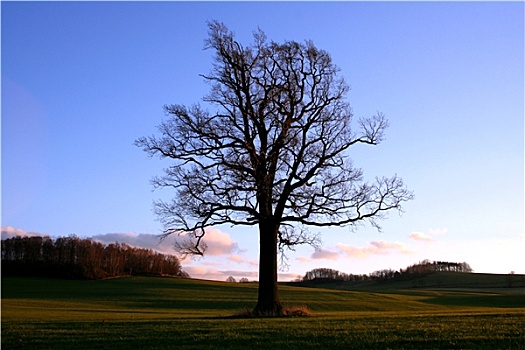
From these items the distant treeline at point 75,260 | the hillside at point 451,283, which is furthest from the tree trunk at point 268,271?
the hillside at point 451,283

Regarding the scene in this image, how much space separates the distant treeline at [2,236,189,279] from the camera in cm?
10475

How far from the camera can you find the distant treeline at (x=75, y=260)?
105m

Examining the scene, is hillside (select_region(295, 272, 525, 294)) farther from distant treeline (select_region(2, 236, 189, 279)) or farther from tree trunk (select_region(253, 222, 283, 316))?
tree trunk (select_region(253, 222, 283, 316))

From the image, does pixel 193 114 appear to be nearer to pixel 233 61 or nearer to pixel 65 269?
pixel 233 61

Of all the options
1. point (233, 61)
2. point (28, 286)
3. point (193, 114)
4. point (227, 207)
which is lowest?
point (28, 286)

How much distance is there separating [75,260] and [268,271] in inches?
3587

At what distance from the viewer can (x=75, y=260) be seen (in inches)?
4375

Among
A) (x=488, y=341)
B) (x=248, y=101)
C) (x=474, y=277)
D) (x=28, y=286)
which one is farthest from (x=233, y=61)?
(x=474, y=277)

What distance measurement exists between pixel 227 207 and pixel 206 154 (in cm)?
299

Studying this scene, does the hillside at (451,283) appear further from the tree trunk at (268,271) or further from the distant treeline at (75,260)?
the tree trunk at (268,271)

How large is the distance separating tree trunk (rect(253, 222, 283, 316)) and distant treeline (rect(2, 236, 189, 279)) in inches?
3034

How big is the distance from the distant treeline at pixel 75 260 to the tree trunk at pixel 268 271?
253 feet

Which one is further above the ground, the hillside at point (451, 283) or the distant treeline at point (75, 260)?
the distant treeline at point (75, 260)

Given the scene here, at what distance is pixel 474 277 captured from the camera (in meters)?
123
